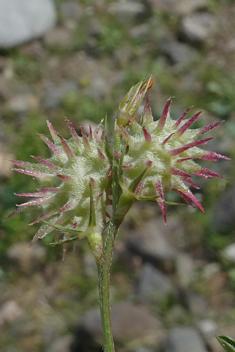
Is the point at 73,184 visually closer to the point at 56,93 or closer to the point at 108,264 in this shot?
the point at 108,264

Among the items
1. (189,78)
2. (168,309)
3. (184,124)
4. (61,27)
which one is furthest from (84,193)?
(61,27)

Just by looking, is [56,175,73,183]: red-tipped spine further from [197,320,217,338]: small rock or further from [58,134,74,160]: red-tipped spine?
[197,320,217,338]: small rock

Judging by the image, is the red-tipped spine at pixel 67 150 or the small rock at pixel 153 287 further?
the small rock at pixel 153 287

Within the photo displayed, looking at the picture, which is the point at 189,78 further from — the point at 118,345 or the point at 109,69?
the point at 118,345

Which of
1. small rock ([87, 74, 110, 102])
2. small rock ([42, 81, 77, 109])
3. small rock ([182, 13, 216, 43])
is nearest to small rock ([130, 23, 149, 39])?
small rock ([182, 13, 216, 43])

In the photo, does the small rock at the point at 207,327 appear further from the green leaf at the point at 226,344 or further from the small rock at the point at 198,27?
the small rock at the point at 198,27

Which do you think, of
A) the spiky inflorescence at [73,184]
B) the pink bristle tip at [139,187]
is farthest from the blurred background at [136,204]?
the pink bristle tip at [139,187]
